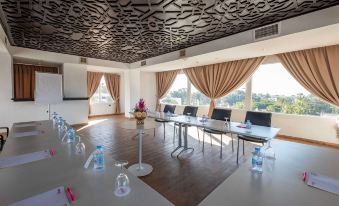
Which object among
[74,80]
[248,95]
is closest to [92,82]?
[74,80]

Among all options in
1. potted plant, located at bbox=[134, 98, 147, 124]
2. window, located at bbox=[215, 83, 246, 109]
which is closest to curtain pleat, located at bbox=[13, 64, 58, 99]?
potted plant, located at bbox=[134, 98, 147, 124]

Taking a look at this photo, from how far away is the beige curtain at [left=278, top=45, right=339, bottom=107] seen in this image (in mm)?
3727

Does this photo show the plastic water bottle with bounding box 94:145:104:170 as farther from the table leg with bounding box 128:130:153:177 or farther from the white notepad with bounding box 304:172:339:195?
the white notepad with bounding box 304:172:339:195

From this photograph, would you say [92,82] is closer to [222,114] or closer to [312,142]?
[222,114]

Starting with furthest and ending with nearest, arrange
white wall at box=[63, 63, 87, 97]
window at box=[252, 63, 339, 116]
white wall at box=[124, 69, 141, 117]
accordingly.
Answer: white wall at box=[124, 69, 141, 117], white wall at box=[63, 63, 87, 97], window at box=[252, 63, 339, 116]

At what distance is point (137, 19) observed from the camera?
294 centimetres

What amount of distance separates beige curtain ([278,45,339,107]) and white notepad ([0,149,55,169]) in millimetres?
5330

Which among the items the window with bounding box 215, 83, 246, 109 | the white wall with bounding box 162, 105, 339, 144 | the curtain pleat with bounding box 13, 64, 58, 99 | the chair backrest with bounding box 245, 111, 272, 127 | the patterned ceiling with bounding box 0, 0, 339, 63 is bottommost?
the white wall with bounding box 162, 105, 339, 144

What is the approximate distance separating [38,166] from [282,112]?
558 cm

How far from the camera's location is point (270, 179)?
1.16m

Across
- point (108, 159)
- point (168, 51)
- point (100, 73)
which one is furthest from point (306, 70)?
point (100, 73)

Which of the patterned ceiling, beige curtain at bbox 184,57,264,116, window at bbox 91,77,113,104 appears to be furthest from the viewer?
window at bbox 91,77,113,104

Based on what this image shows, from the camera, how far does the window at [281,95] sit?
4305 millimetres

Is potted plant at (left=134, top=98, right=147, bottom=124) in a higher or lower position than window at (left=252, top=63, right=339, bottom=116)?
lower
